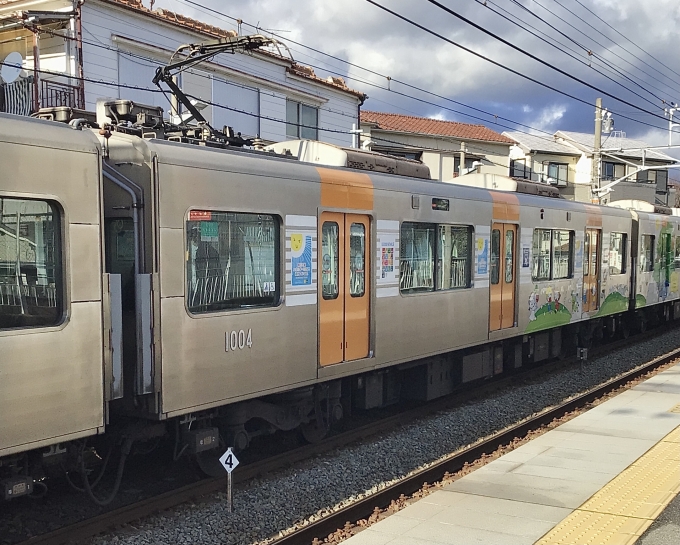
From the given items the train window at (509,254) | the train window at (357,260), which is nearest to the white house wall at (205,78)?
the train window at (509,254)

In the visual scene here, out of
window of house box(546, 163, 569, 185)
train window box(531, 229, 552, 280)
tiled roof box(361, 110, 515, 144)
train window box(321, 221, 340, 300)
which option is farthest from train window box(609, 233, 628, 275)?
window of house box(546, 163, 569, 185)

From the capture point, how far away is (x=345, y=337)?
25.9ft

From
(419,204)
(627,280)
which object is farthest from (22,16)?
(627,280)

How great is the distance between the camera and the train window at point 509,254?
11282mm

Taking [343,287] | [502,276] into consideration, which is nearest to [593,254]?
[502,276]

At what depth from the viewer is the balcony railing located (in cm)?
1393

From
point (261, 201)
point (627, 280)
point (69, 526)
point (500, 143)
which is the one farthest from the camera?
point (500, 143)

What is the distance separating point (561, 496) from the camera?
636 centimetres

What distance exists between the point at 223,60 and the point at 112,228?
12481mm

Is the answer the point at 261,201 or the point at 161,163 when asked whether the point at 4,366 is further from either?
the point at 261,201

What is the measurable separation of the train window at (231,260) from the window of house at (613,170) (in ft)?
143

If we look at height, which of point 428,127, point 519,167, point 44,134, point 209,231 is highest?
point 428,127

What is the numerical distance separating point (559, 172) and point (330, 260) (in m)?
40.6

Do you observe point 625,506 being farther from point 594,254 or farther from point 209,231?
point 594,254
